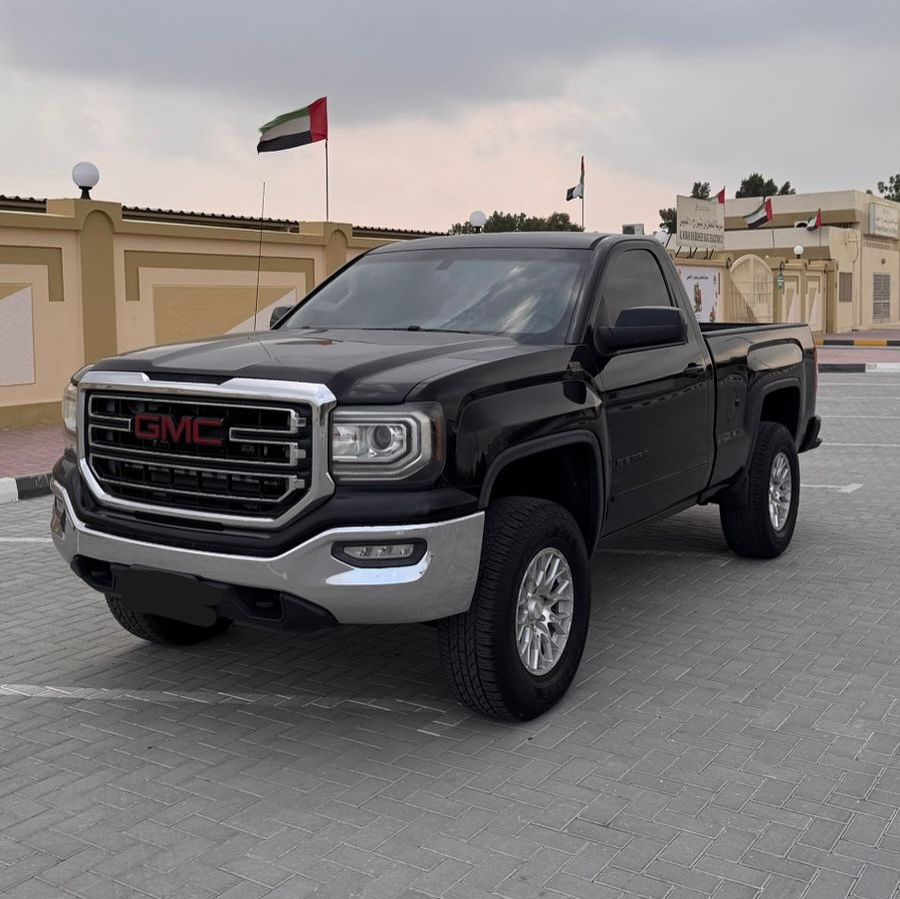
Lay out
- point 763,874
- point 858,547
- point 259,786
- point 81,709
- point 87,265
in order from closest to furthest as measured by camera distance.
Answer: point 763,874, point 259,786, point 81,709, point 858,547, point 87,265

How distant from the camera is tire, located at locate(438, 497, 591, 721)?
4.44 m

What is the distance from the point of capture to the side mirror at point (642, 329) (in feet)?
17.4

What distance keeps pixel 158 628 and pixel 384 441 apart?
2012 mm

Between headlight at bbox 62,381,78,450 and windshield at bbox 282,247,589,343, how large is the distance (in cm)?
132

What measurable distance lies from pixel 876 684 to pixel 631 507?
1.33 metres

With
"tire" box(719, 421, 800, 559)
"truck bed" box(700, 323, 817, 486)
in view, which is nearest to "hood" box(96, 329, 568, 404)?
"truck bed" box(700, 323, 817, 486)

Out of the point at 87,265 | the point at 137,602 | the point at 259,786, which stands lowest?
the point at 259,786

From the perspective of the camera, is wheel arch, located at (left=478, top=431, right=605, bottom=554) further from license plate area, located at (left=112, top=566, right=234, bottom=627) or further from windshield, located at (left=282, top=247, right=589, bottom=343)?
license plate area, located at (left=112, top=566, right=234, bottom=627)

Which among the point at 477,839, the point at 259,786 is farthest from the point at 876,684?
the point at 259,786

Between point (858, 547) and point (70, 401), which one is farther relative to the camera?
point (858, 547)

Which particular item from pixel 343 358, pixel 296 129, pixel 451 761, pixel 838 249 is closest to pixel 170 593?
pixel 343 358

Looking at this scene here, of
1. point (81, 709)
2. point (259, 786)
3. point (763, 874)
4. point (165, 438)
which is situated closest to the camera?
point (763, 874)

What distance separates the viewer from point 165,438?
14.7 ft

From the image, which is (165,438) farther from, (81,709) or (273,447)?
(81,709)
